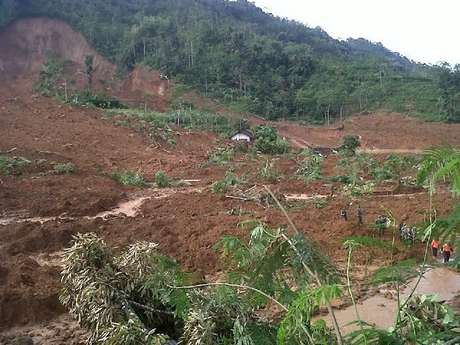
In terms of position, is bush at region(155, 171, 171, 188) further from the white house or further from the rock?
the white house

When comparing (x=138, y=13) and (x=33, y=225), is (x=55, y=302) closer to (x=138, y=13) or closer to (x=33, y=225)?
(x=33, y=225)

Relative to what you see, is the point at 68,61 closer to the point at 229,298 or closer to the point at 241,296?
the point at 241,296

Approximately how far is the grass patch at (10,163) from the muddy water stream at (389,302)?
15.1 metres

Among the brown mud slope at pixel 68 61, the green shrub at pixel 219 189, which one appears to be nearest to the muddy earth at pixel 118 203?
the green shrub at pixel 219 189

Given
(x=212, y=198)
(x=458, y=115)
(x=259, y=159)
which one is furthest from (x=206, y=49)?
(x=212, y=198)

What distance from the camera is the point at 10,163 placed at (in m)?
20.1

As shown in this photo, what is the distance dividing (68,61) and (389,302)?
49227 mm

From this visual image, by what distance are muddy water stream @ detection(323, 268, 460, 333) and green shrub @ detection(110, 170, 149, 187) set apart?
1191 cm

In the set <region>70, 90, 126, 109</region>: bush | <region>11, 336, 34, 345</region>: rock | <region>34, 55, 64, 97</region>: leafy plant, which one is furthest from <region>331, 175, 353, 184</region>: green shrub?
<region>34, 55, 64, 97</region>: leafy plant

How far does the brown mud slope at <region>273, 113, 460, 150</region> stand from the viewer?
3316 cm

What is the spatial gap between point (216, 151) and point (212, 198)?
38.4 feet

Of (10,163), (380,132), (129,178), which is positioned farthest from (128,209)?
(380,132)

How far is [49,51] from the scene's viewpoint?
52312 mm

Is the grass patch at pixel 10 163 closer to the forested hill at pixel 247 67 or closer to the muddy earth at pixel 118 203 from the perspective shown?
the muddy earth at pixel 118 203
